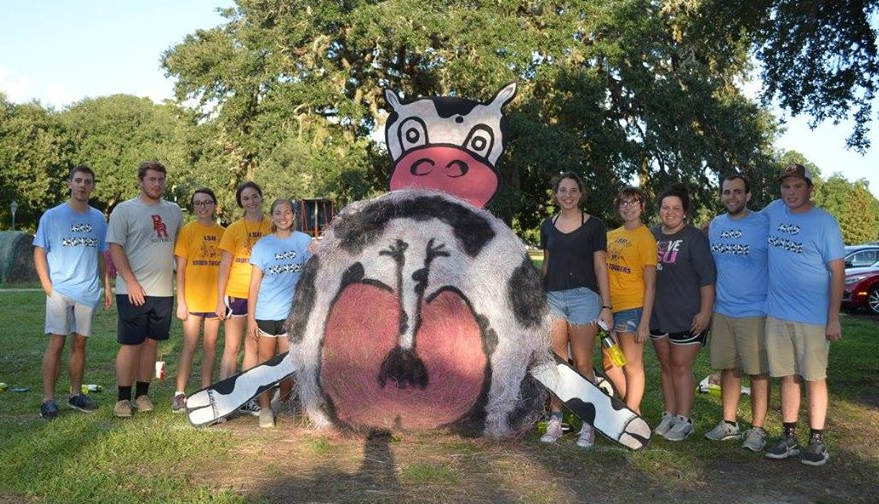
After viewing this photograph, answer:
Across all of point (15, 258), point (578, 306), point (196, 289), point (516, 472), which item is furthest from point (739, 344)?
point (15, 258)

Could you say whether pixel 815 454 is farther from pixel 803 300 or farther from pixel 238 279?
pixel 238 279

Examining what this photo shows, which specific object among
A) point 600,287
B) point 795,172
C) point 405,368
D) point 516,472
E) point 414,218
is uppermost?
point 795,172

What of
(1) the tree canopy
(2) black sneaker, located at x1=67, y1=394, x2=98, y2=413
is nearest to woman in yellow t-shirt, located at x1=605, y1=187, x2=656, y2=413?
(2) black sneaker, located at x1=67, y1=394, x2=98, y2=413

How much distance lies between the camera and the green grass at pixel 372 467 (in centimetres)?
406

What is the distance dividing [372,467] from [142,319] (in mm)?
2194

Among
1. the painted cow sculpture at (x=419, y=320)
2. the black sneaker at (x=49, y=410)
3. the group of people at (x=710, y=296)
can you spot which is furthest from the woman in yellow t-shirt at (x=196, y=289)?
the group of people at (x=710, y=296)

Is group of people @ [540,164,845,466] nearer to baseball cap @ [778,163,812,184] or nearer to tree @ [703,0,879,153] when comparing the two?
baseball cap @ [778,163,812,184]

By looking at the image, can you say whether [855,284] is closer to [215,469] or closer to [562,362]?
[562,362]

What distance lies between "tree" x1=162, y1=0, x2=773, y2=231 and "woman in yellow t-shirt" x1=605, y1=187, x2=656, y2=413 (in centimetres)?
1230

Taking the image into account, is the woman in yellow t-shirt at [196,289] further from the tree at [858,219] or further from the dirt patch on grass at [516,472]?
the tree at [858,219]

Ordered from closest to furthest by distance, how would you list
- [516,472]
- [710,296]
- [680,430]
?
[516,472] → [710,296] → [680,430]

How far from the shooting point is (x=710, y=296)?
16.6ft

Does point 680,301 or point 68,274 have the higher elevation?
point 68,274

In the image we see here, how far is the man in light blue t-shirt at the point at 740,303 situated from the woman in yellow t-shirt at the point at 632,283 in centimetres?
48
